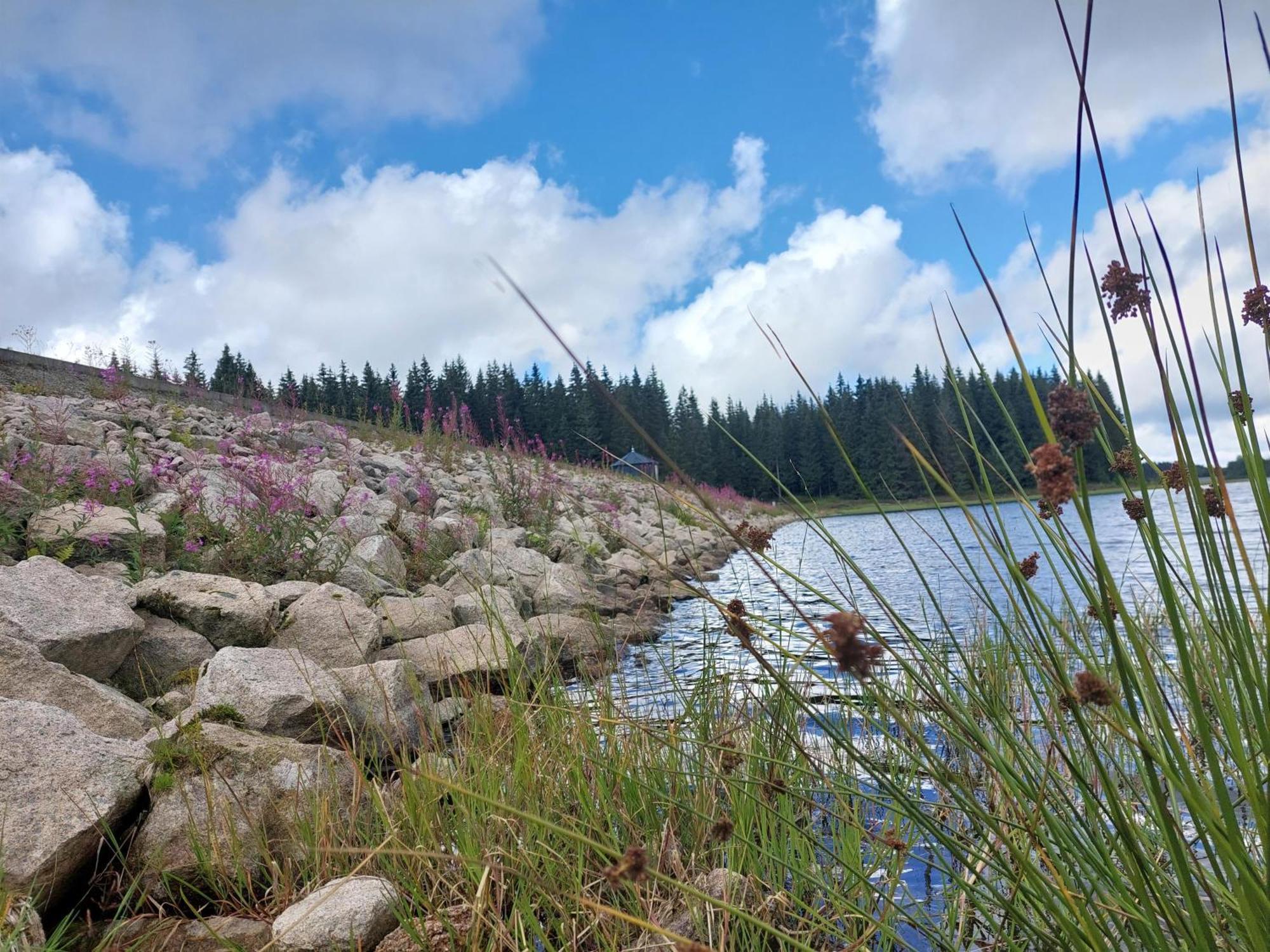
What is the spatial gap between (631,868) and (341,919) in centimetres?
133

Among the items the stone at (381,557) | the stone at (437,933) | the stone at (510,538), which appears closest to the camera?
the stone at (437,933)

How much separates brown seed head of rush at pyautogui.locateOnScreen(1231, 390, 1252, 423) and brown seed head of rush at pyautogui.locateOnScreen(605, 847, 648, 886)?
2.97 ft

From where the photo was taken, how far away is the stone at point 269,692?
8.36ft

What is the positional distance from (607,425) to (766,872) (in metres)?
32.3

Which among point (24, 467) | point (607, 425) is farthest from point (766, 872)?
point (607, 425)

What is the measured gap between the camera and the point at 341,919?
1.63 meters

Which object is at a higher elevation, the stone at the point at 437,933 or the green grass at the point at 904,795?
the green grass at the point at 904,795

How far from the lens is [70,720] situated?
2.12 meters

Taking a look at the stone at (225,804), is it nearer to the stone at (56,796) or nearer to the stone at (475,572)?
the stone at (56,796)

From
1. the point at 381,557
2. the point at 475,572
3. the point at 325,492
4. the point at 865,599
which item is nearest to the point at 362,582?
the point at 381,557

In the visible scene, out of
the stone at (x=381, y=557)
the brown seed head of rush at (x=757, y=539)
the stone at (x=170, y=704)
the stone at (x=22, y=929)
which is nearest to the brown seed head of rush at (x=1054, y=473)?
the brown seed head of rush at (x=757, y=539)

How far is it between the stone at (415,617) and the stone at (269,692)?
1.00 metres

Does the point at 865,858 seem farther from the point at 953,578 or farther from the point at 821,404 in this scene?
the point at 953,578

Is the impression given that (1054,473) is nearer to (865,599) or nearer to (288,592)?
(288,592)
